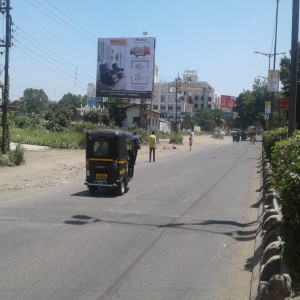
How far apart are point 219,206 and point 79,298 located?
306 inches

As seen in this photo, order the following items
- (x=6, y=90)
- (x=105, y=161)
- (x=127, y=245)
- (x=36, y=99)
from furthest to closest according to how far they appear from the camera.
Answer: (x=36, y=99) → (x=6, y=90) → (x=105, y=161) → (x=127, y=245)

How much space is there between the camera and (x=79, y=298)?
5402mm

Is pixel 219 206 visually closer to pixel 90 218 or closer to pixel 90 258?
pixel 90 218

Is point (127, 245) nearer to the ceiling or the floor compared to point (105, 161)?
nearer to the floor

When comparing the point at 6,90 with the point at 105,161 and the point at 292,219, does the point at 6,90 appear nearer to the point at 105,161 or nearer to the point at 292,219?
the point at 105,161

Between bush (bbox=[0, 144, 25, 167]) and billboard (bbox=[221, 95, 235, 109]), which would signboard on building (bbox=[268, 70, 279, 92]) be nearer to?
bush (bbox=[0, 144, 25, 167])

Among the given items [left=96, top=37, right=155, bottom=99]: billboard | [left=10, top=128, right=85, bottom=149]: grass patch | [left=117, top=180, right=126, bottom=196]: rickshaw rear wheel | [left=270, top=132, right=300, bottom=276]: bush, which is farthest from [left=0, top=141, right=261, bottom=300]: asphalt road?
[left=96, top=37, right=155, bottom=99]: billboard

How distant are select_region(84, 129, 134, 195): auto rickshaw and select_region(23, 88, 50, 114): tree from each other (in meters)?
148

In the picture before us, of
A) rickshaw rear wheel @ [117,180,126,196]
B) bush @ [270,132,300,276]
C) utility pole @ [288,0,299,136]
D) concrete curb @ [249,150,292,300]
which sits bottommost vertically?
rickshaw rear wheel @ [117,180,126,196]

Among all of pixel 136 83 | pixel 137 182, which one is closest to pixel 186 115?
pixel 136 83

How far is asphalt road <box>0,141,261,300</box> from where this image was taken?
19.3 ft

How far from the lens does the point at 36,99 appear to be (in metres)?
169

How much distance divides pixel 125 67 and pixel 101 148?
1314 inches

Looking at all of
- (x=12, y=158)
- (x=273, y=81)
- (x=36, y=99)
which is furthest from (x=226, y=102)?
(x=36, y=99)
